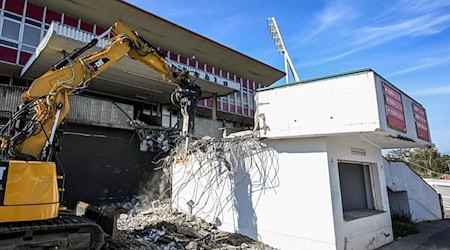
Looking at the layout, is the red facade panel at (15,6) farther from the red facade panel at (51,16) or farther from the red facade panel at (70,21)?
the red facade panel at (70,21)

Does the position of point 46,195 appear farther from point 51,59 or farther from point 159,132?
point 159,132

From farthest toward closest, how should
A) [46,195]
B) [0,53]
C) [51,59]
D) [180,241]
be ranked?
[0,53] → [51,59] → [180,241] → [46,195]

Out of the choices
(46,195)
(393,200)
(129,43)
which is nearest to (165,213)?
(46,195)

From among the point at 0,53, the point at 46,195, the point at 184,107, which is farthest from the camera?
the point at 0,53

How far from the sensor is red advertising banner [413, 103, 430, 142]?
841 cm

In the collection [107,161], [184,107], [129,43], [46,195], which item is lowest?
[46,195]

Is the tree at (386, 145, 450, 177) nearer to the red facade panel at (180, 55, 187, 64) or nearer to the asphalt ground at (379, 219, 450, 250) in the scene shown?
the asphalt ground at (379, 219, 450, 250)

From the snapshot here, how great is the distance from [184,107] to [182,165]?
10.0 ft

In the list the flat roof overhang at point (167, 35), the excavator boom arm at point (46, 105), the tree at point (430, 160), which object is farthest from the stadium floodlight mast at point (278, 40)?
the tree at point (430, 160)

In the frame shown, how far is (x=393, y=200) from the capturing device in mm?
12727

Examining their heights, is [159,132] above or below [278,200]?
above

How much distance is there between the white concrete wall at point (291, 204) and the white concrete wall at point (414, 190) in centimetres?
648

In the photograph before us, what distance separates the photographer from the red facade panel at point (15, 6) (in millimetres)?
13167

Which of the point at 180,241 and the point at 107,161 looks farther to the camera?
the point at 107,161
